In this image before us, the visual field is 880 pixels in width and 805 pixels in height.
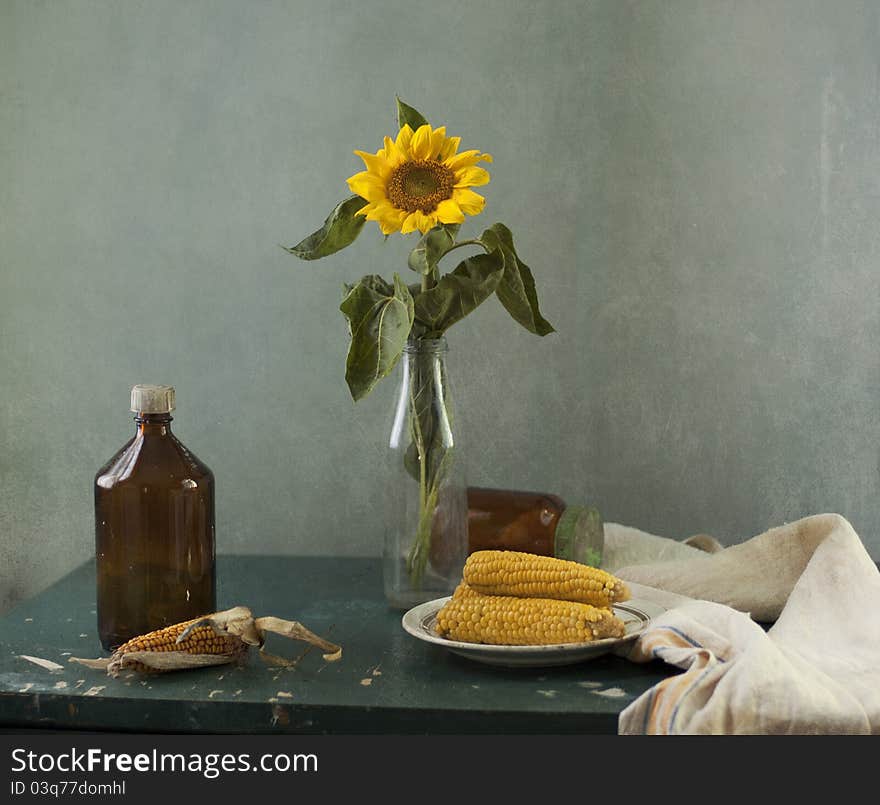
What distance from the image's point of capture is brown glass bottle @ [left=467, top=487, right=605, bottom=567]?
112cm

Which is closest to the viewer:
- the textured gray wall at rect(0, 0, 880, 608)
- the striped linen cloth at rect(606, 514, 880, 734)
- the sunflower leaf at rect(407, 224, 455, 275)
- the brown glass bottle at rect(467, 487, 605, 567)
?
the striped linen cloth at rect(606, 514, 880, 734)

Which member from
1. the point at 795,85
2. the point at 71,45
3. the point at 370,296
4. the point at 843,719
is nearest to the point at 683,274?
the point at 795,85

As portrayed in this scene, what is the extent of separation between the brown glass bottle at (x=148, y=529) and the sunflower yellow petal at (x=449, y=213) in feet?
0.95

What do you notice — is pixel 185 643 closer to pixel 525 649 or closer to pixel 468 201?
pixel 525 649

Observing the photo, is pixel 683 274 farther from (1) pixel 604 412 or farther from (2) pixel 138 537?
(2) pixel 138 537

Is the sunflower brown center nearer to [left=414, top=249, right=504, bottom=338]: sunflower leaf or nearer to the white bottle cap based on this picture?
[left=414, top=249, right=504, bottom=338]: sunflower leaf

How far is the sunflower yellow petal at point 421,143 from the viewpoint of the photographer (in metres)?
0.94

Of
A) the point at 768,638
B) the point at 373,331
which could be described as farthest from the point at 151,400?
the point at 768,638

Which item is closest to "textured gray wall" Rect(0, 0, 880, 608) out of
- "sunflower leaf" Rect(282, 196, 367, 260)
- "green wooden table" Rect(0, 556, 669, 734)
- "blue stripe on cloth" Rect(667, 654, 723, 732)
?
"sunflower leaf" Rect(282, 196, 367, 260)

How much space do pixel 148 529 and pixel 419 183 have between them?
0.39 metres

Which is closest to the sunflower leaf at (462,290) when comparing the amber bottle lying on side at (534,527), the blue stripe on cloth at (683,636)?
the amber bottle lying on side at (534,527)

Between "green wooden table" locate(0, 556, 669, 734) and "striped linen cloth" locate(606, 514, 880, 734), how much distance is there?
0.04 meters

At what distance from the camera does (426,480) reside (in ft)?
3.34

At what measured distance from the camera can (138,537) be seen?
0.90 m
